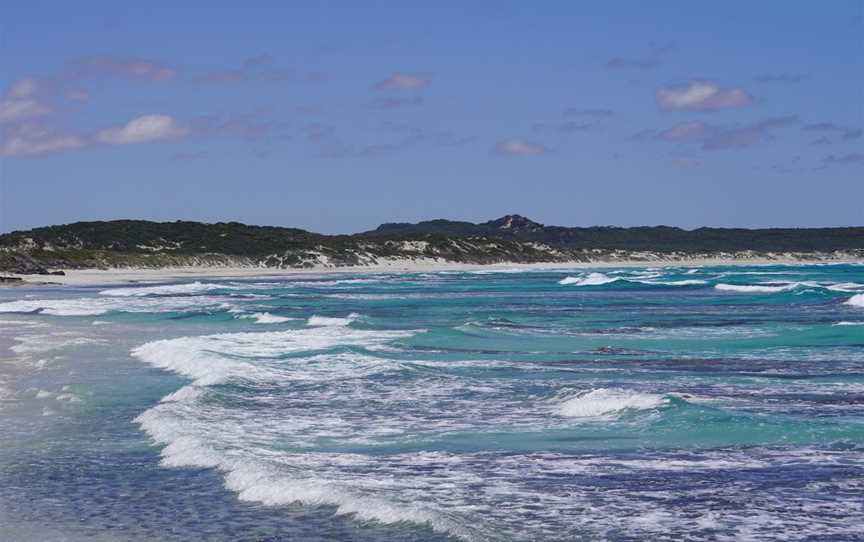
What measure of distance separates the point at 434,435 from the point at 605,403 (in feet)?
10.7

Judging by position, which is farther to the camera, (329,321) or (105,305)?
(105,305)

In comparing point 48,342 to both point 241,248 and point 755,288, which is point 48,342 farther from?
point 241,248

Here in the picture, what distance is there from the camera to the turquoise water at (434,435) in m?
10.8

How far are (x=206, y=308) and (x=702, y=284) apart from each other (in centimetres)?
3983

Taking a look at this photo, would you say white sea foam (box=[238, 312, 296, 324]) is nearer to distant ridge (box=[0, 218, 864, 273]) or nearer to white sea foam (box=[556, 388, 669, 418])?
white sea foam (box=[556, 388, 669, 418])

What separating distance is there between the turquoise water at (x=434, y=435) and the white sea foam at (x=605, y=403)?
0.22ft

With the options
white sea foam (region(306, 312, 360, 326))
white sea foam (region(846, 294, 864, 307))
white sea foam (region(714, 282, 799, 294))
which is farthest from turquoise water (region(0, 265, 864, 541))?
white sea foam (region(714, 282, 799, 294))

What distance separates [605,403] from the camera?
1744 centimetres

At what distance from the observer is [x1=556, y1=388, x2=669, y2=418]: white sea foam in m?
17.1

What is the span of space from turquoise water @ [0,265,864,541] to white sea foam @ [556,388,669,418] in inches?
2.6

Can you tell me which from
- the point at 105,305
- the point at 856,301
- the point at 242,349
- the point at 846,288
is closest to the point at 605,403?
the point at 242,349

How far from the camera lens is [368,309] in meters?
48.6

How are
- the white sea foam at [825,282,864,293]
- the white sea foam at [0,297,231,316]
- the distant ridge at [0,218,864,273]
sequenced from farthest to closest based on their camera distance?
1. the distant ridge at [0,218,864,273]
2. the white sea foam at [825,282,864,293]
3. the white sea foam at [0,297,231,316]

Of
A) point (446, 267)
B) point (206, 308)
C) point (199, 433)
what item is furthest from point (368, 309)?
point (446, 267)
